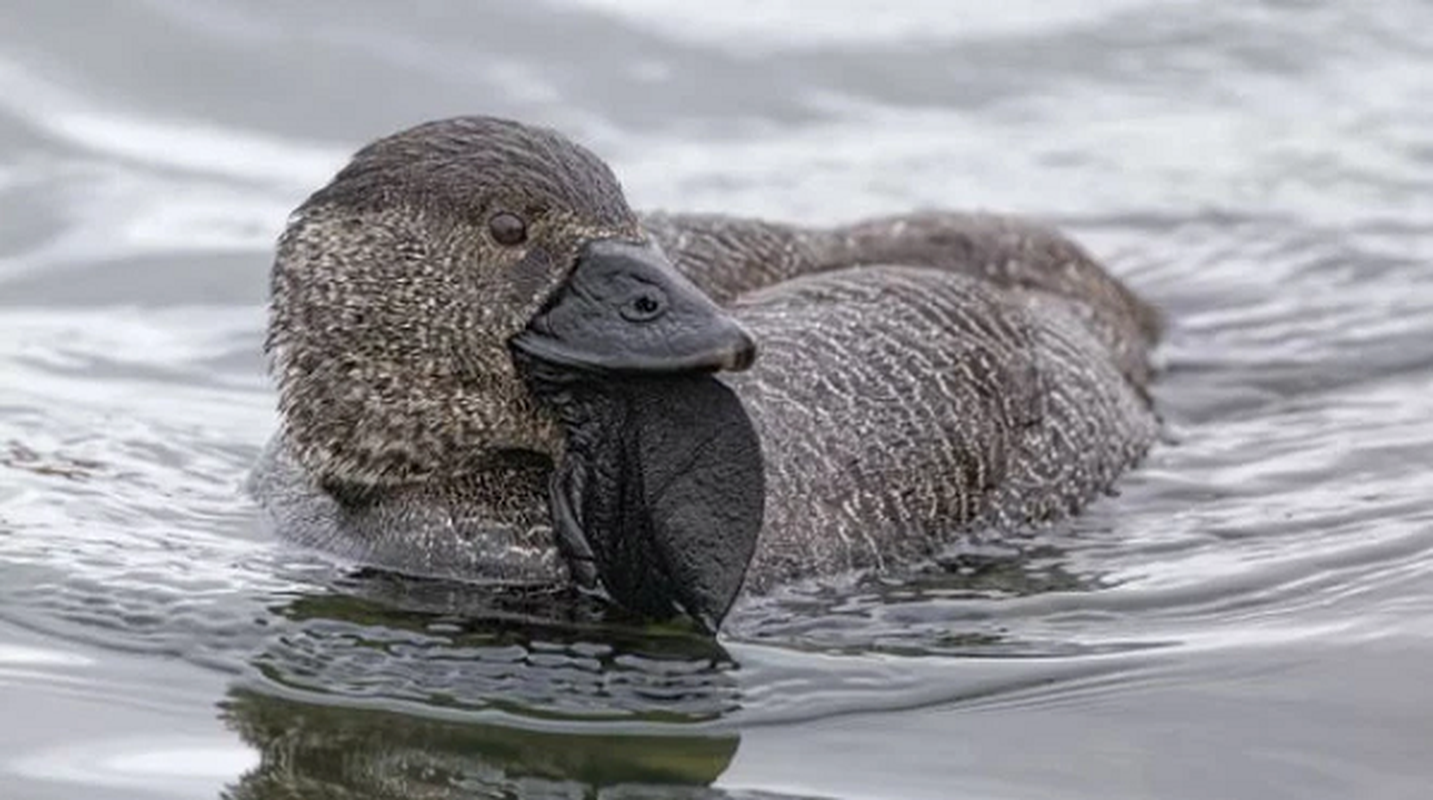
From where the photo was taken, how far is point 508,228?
28.2ft

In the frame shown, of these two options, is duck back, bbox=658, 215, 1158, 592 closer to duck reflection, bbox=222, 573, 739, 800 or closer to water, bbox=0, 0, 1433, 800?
water, bbox=0, 0, 1433, 800

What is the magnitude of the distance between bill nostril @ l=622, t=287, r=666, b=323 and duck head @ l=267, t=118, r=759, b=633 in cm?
2

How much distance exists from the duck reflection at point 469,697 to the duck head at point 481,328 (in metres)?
0.22

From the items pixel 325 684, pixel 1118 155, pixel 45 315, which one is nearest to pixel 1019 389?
pixel 325 684

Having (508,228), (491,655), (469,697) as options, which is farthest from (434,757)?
(508,228)

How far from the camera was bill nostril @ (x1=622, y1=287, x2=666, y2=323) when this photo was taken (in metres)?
8.29

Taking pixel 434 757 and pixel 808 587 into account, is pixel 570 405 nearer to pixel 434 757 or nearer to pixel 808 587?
pixel 808 587

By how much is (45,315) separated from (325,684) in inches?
162

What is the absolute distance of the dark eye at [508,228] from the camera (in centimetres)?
859

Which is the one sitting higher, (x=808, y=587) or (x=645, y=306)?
(x=645, y=306)

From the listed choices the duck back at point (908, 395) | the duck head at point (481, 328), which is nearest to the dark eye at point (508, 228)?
the duck head at point (481, 328)

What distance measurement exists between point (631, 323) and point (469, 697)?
3.27 feet

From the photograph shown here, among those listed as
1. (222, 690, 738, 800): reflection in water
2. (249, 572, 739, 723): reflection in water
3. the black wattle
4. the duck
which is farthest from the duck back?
(222, 690, 738, 800): reflection in water

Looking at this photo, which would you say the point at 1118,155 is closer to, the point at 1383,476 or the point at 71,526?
the point at 1383,476
